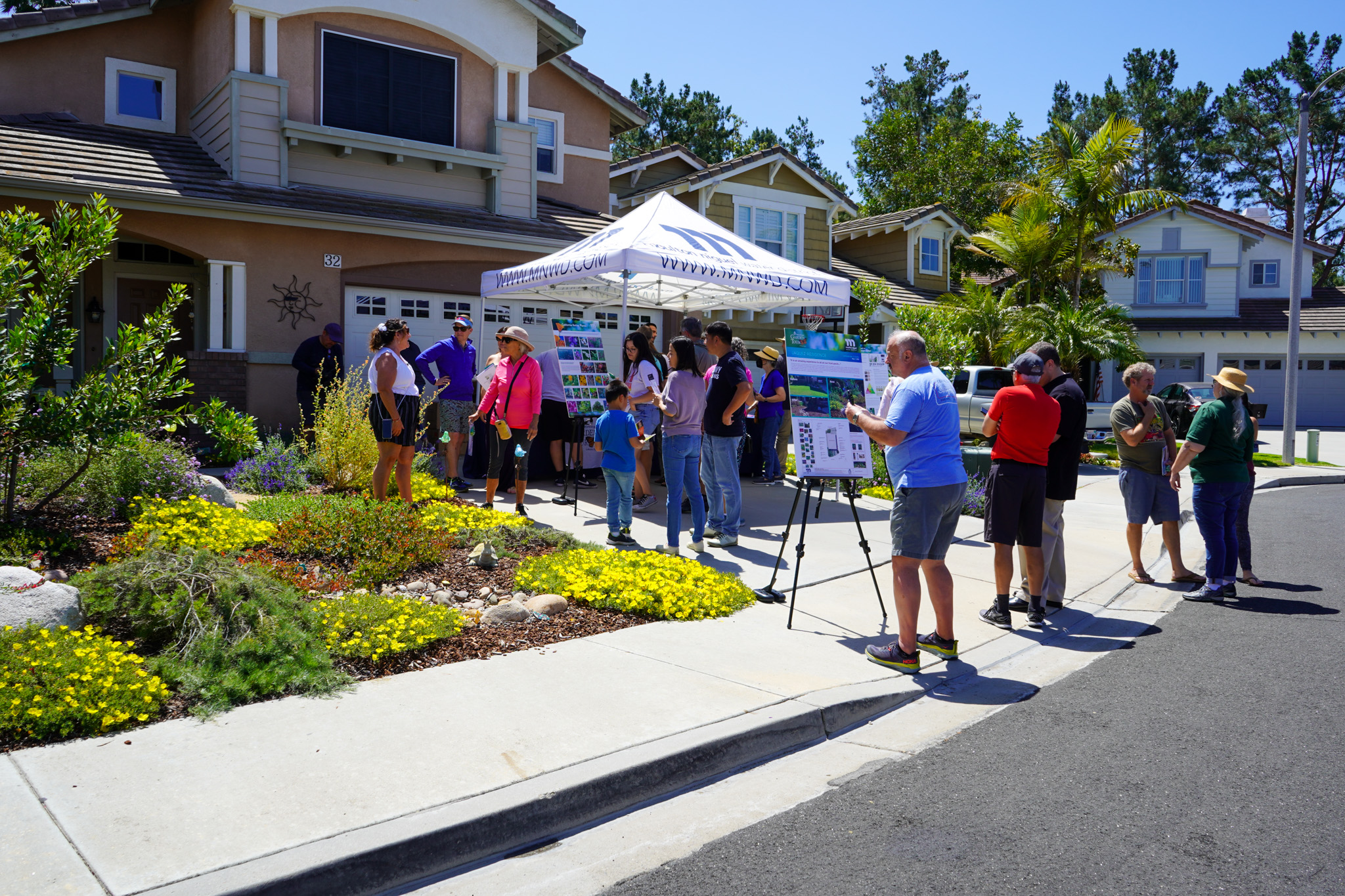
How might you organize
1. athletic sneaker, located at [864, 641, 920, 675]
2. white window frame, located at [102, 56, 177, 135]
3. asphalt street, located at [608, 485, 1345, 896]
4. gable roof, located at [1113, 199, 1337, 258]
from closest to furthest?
1. asphalt street, located at [608, 485, 1345, 896]
2. athletic sneaker, located at [864, 641, 920, 675]
3. white window frame, located at [102, 56, 177, 135]
4. gable roof, located at [1113, 199, 1337, 258]

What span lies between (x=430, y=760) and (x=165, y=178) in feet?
36.9

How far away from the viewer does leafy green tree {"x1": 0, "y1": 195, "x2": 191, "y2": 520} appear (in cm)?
641

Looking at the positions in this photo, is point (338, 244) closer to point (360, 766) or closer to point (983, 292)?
point (360, 766)

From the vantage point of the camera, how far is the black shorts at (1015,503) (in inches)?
272

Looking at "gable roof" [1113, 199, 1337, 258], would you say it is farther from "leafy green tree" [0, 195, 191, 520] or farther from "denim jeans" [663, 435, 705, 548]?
"leafy green tree" [0, 195, 191, 520]

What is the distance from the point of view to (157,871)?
3.08 meters

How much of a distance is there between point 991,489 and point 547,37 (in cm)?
1316

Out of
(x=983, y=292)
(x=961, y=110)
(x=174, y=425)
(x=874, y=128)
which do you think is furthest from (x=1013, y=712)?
(x=961, y=110)

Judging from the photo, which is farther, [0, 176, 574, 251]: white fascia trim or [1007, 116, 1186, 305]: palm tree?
[1007, 116, 1186, 305]: palm tree

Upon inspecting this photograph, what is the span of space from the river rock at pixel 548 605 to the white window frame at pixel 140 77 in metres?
12.7

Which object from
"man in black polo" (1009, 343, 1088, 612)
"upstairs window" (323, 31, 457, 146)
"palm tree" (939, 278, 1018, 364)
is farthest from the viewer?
"palm tree" (939, 278, 1018, 364)

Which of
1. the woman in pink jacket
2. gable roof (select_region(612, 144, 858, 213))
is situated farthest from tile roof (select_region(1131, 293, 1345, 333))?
the woman in pink jacket

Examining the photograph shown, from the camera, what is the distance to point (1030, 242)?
26.0 meters

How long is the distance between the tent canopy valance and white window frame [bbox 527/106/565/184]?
6377 mm
